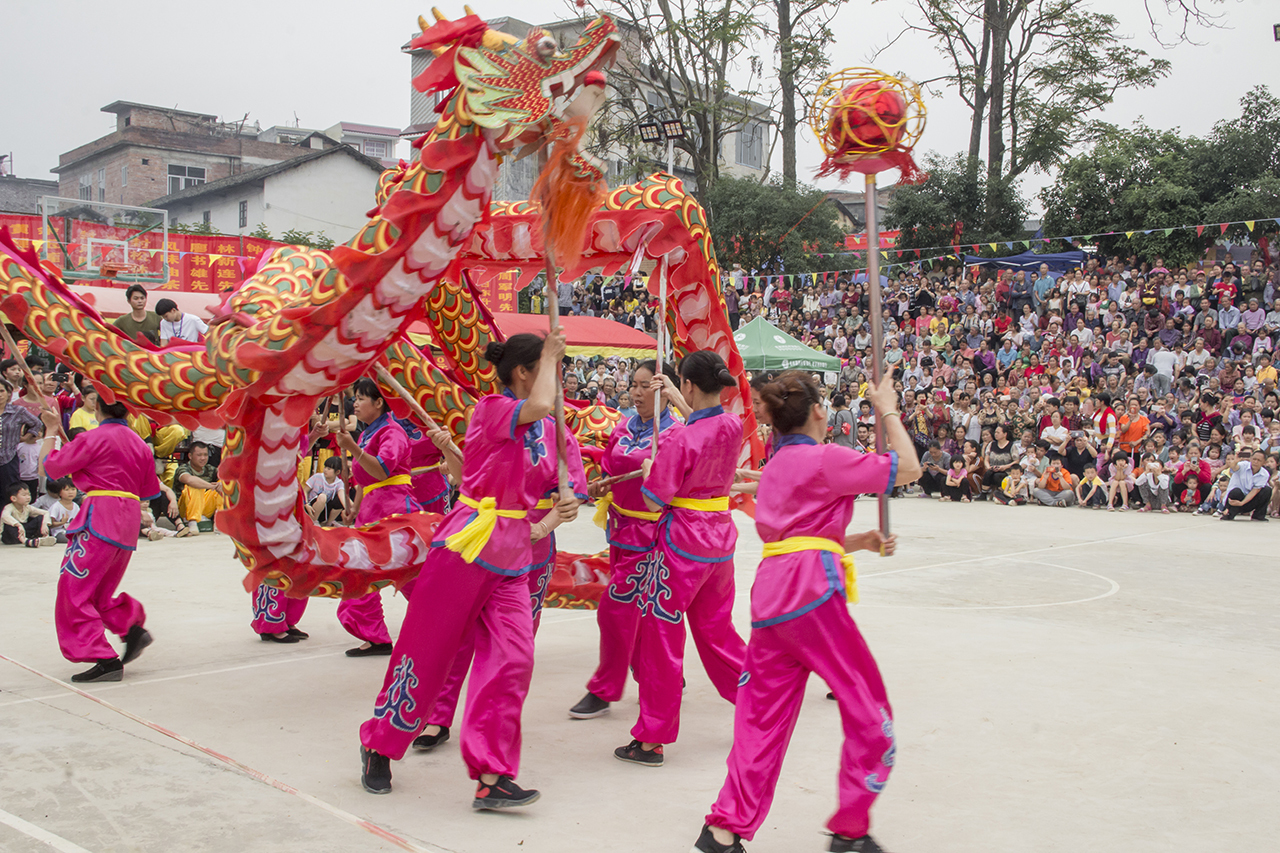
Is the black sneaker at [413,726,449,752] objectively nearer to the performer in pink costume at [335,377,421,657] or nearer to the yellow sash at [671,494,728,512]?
the yellow sash at [671,494,728,512]

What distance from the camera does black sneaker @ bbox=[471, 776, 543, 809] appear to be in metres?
3.23

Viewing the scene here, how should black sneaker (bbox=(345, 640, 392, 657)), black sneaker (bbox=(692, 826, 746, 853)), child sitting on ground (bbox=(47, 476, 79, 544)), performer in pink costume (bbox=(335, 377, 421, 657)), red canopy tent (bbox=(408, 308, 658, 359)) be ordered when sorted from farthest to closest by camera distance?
red canopy tent (bbox=(408, 308, 658, 359)) < child sitting on ground (bbox=(47, 476, 79, 544)) < black sneaker (bbox=(345, 640, 392, 657)) < performer in pink costume (bbox=(335, 377, 421, 657)) < black sneaker (bbox=(692, 826, 746, 853))

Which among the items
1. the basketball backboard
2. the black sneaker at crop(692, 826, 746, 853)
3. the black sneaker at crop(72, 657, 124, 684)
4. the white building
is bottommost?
the black sneaker at crop(72, 657, 124, 684)

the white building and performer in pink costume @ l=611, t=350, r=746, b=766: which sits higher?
the white building

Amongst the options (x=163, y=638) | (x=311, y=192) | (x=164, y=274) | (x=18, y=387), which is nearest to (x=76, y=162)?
(x=311, y=192)

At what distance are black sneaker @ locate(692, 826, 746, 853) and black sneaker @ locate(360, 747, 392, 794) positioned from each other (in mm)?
1142

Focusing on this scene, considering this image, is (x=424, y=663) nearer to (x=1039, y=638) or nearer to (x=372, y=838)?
(x=372, y=838)

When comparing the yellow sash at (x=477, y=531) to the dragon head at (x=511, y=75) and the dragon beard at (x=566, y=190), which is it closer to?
the dragon beard at (x=566, y=190)

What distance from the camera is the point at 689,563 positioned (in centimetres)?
395

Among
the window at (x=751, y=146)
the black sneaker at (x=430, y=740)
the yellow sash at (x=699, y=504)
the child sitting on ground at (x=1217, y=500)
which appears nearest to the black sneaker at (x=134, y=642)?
the black sneaker at (x=430, y=740)

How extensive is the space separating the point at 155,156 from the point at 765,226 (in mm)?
20459

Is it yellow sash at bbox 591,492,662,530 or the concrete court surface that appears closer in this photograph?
the concrete court surface

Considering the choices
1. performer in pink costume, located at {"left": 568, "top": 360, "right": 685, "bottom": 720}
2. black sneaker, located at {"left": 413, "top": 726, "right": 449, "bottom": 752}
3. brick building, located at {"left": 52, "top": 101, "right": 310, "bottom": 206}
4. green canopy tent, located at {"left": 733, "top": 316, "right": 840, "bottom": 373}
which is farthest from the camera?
brick building, located at {"left": 52, "top": 101, "right": 310, "bottom": 206}

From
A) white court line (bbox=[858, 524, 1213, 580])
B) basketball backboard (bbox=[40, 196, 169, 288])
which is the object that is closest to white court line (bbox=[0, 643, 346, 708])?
white court line (bbox=[858, 524, 1213, 580])
